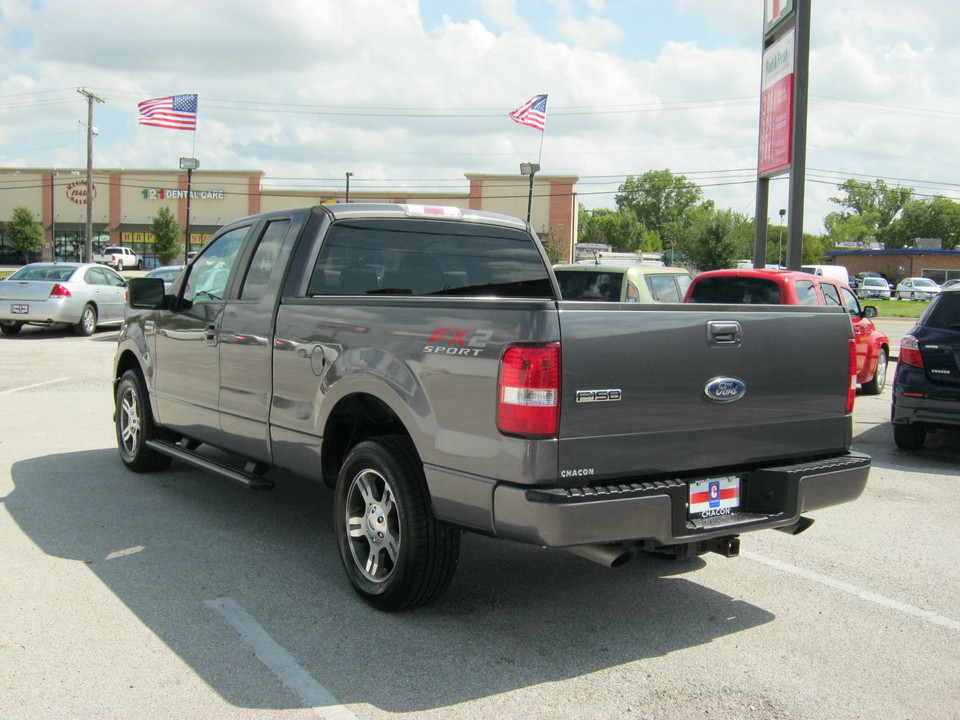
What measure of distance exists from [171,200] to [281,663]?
2934 inches

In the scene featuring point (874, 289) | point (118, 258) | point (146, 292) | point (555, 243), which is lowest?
point (146, 292)

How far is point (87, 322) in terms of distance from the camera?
19609mm

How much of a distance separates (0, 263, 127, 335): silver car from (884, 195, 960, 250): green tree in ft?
384

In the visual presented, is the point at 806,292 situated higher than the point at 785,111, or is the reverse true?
the point at 785,111

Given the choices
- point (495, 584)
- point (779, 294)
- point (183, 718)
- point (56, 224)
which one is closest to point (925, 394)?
point (779, 294)

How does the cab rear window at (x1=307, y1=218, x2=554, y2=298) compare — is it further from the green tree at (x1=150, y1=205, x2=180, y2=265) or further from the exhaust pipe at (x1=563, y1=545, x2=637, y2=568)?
the green tree at (x1=150, y1=205, x2=180, y2=265)

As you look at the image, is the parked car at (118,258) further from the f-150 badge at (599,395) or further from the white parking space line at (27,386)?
the f-150 badge at (599,395)

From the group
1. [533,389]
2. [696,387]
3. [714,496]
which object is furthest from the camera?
[714,496]

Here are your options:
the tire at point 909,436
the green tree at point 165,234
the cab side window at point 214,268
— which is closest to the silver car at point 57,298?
the cab side window at point 214,268

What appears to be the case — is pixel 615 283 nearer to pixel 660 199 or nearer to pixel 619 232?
pixel 619 232

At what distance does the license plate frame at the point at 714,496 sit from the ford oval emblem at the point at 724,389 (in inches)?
14.2

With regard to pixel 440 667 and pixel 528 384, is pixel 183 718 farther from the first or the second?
pixel 528 384

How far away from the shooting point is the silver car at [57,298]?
1891 centimetres

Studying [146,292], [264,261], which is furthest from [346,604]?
[146,292]
